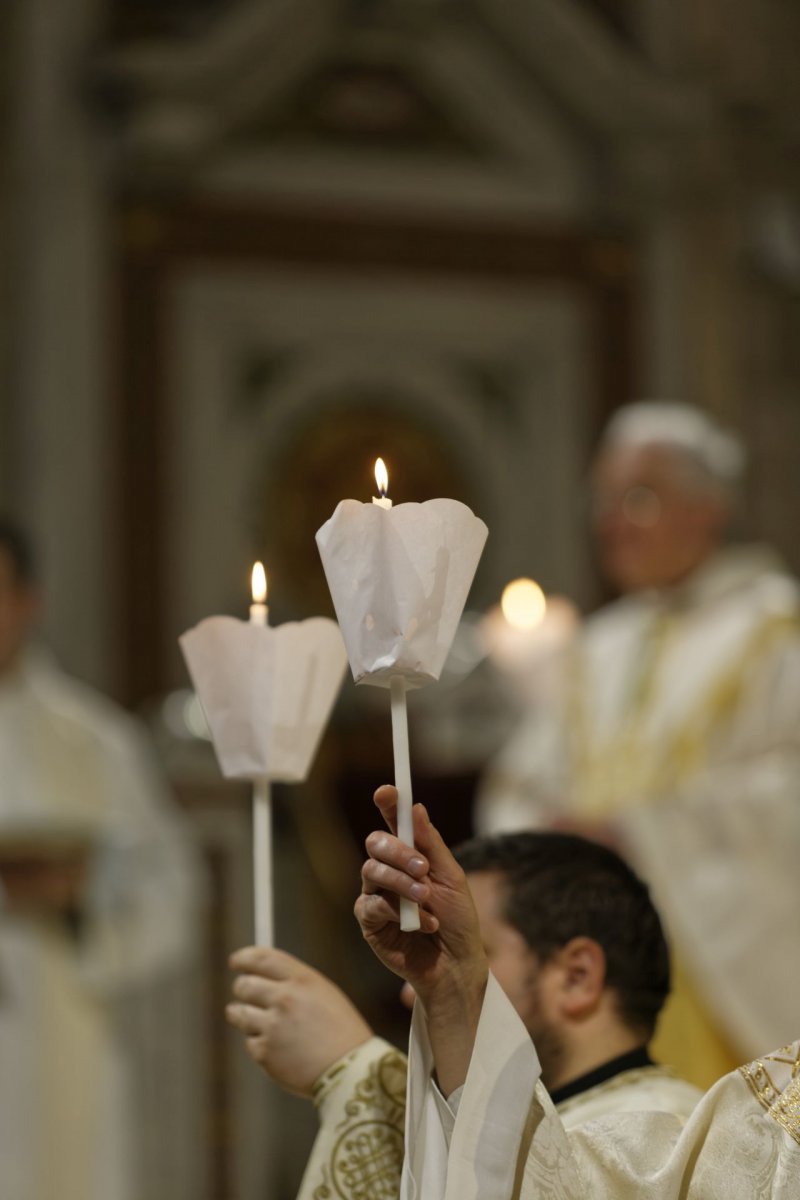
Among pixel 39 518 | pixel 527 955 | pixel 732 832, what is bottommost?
pixel 527 955

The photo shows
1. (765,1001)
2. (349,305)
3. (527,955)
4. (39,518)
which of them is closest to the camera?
(527,955)

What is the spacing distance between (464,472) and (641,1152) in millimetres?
5921

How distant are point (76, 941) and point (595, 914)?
10.3 ft

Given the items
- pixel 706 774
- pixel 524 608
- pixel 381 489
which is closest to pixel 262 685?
pixel 381 489

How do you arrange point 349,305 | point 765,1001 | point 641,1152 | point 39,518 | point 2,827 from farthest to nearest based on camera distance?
point 349,305, point 39,518, point 2,827, point 765,1001, point 641,1152

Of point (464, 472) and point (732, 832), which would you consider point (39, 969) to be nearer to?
point (732, 832)

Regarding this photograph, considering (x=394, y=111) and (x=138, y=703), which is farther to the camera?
(x=394, y=111)

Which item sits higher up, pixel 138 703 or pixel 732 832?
pixel 138 703

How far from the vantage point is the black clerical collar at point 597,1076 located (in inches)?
90.2

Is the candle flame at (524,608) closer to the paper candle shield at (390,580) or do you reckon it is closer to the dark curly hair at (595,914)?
the dark curly hair at (595,914)

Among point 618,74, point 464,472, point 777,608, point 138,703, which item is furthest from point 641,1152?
point 618,74

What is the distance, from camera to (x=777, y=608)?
5.07 m

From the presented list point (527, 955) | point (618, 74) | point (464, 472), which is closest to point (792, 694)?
point (527, 955)

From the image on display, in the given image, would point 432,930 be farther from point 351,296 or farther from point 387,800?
point 351,296
